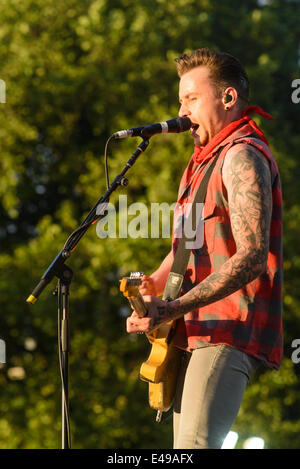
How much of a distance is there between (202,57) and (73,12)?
23.7 feet

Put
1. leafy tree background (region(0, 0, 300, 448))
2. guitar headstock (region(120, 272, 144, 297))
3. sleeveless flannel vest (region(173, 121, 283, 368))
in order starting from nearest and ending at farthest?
1. guitar headstock (region(120, 272, 144, 297))
2. sleeveless flannel vest (region(173, 121, 283, 368))
3. leafy tree background (region(0, 0, 300, 448))

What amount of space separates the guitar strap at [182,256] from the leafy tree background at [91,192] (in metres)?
5.42

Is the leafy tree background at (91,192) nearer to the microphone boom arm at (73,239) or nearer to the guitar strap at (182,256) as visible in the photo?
the microphone boom arm at (73,239)

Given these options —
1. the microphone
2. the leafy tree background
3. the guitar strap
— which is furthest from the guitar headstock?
the leafy tree background

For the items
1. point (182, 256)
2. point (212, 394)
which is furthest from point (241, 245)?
point (212, 394)

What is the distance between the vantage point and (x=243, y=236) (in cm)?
213

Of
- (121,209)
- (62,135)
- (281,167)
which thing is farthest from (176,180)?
(62,135)

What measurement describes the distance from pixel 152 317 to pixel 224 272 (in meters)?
0.27

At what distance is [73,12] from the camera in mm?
9227

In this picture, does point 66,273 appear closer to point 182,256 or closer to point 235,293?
point 182,256

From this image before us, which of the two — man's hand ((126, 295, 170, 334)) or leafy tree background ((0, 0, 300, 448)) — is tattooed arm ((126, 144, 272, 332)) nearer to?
man's hand ((126, 295, 170, 334))

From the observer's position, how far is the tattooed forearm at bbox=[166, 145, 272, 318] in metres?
2.11

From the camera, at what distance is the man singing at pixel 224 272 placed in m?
2.12

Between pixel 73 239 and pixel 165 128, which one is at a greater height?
pixel 165 128
